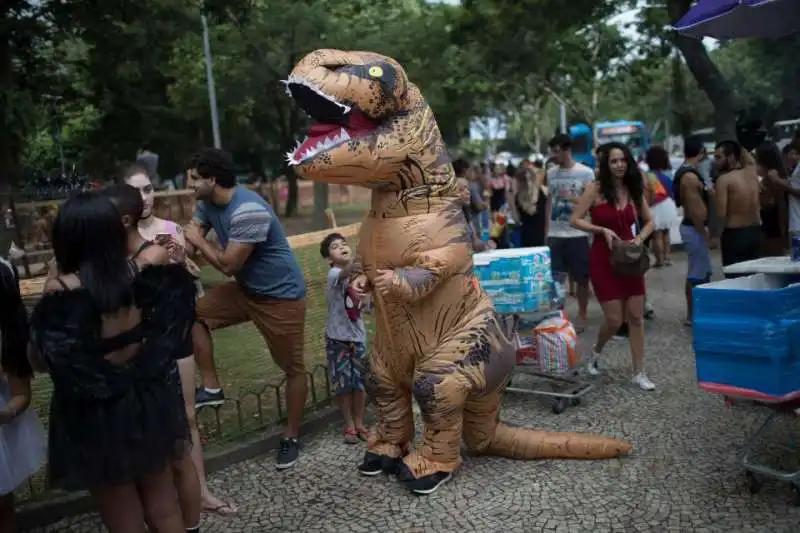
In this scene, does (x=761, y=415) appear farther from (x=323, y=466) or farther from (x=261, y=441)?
(x=261, y=441)

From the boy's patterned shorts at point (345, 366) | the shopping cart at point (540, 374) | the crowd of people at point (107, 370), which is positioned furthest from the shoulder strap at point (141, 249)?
the shopping cart at point (540, 374)


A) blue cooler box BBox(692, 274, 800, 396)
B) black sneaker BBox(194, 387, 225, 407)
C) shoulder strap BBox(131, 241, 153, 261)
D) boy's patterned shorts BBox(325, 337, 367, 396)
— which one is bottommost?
black sneaker BBox(194, 387, 225, 407)

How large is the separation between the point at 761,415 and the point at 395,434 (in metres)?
2.17

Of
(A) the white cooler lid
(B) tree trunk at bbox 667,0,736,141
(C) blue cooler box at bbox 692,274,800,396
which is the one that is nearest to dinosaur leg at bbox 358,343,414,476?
(A) the white cooler lid

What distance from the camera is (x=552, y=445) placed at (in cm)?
388

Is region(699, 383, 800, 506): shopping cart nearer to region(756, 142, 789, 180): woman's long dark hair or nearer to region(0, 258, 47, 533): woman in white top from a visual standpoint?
region(0, 258, 47, 533): woman in white top

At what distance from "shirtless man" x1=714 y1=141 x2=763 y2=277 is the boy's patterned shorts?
3325mm

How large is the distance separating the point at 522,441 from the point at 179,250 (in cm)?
199

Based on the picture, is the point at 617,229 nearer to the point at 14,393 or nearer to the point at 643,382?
the point at 643,382

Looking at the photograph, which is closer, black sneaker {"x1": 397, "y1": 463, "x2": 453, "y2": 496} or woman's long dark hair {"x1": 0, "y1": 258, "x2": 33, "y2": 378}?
woman's long dark hair {"x1": 0, "y1": 258, "x2": 33, "y2": 378}

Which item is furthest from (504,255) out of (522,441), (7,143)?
(7,143)

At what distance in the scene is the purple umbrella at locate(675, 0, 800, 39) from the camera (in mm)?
4469

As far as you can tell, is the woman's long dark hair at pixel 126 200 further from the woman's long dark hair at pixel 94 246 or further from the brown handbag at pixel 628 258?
the brown handbag at pixel 628 258

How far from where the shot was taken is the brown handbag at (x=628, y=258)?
15.6ft
